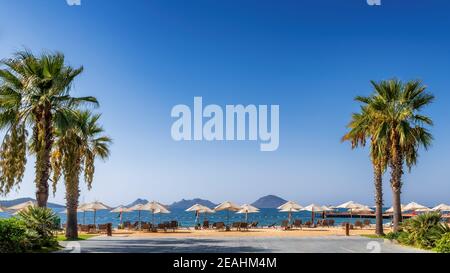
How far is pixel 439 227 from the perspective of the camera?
900 inches

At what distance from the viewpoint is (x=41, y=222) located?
2158cm

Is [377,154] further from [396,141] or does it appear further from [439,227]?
[439,227]

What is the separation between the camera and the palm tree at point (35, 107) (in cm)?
2236

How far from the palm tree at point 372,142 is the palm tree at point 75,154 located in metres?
16.5

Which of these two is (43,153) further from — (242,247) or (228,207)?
(228,207)

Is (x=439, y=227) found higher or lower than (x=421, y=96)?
lower

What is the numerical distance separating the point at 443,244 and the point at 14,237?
57.0 ft

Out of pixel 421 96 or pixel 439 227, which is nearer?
pixel 439 227
